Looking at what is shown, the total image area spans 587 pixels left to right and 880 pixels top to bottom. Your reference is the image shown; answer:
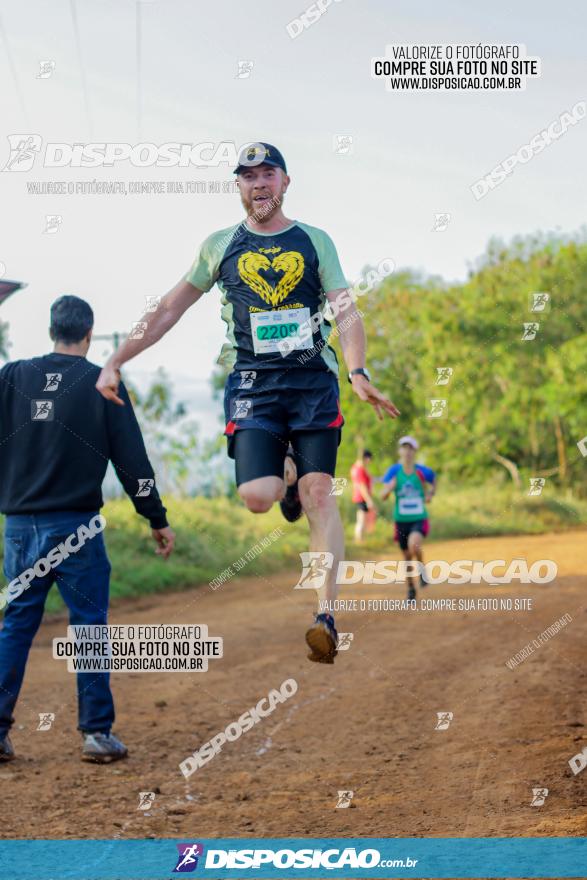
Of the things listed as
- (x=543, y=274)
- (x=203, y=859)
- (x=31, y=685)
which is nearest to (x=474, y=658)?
(x=31, y=685)

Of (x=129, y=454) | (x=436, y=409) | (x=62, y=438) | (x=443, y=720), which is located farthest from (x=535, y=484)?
(x=62, y=438)

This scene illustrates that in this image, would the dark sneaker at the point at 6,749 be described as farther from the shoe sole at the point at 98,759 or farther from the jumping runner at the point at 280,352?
the jumping runner at the point at 280,352

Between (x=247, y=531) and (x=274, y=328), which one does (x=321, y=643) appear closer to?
(x=274, y=328)

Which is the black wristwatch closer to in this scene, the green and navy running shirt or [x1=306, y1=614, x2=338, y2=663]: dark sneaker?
the green and navy running shirt

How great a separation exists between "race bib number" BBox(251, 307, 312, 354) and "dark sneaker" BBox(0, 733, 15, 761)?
290 cm

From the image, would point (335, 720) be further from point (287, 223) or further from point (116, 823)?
point (287, 223)

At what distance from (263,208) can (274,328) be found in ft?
2.06

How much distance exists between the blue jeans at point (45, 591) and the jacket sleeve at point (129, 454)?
1.11 ft

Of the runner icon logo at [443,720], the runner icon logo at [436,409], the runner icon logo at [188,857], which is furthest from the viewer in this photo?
the runner icon logo at [436,409]

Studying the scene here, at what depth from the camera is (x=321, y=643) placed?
482cm

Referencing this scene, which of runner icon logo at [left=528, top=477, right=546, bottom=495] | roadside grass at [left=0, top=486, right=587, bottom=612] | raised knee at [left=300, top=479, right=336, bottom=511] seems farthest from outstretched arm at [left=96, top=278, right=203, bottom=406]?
runner icon logo at [left=528, top=477, right=546, bottom=495]

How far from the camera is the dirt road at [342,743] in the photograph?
4.98 m

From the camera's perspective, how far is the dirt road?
4.98 m

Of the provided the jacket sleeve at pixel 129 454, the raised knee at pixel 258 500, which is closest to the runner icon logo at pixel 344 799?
the raised knee at pixel 258 500
